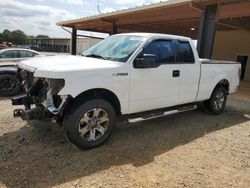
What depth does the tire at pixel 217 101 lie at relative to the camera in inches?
285

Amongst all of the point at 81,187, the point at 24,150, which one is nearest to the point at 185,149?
the point at 81,187

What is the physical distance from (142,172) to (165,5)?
8287 mm

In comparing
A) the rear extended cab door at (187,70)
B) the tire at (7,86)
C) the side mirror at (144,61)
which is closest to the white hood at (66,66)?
the side mirror at (144,61)

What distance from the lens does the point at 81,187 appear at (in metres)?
3.51

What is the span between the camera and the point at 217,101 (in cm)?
741

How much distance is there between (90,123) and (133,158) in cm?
92

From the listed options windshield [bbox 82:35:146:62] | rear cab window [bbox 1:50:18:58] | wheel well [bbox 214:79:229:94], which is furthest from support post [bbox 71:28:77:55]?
windshield [bbox 82:35:146:62]

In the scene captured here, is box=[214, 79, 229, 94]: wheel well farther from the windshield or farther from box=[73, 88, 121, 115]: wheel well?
box=[73, 88, 121, 115]: wheel well

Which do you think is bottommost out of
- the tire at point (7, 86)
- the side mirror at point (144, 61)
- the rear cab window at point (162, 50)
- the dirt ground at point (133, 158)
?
the dirt ground at point (133, 158)

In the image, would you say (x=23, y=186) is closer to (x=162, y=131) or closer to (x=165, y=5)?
(x=162, y=131)

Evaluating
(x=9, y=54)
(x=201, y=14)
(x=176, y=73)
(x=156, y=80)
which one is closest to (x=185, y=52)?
(x=176, y=73)

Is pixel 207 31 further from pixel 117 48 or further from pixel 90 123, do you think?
pixel 90 123

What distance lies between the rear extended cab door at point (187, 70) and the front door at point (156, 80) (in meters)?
0.18

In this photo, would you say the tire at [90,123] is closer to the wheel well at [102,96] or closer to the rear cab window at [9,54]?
the wheel well at [102,96]
